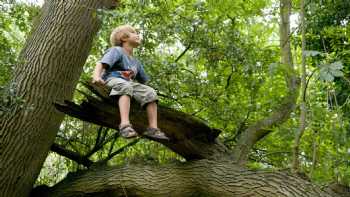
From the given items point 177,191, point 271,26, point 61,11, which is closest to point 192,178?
point 177,191

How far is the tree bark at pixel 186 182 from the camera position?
4.23 metres

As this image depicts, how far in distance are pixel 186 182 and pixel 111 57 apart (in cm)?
159

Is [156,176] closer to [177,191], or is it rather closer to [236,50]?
[177,191]

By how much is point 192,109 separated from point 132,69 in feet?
8.60

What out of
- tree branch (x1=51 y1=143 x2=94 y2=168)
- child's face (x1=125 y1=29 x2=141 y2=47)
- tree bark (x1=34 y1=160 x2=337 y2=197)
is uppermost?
child's face (x1=125 y1=29 x2=141 y2=47)

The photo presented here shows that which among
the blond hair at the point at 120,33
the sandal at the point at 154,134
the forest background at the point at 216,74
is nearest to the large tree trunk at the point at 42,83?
the forest background at the point at 216,74

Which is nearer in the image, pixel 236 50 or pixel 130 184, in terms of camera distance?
pixel 130 184

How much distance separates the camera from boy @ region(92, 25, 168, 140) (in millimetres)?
4027

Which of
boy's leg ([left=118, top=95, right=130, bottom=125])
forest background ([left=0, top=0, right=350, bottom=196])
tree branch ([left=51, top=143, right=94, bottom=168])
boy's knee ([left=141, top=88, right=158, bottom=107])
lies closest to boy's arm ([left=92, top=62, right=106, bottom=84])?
boy's leg ([left=118, top=95, right=130, bottom=125])

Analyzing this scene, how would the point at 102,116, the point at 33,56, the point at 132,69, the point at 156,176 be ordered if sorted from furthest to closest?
the point at 33,56 < the point at 156,176 < the point at 102,116 < the point at 132,69

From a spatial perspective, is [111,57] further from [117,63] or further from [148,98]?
[148,98]

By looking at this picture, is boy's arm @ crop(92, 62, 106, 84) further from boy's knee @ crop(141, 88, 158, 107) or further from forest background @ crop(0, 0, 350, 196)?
forest background @ crop(0, 0, 350, 196)

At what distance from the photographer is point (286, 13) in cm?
646

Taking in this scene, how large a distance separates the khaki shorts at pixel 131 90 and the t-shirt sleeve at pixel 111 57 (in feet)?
0.51
